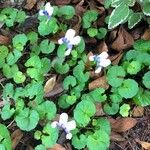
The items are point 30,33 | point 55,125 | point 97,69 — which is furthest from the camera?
point 30,33

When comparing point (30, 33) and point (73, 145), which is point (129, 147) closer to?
point (73, 145)

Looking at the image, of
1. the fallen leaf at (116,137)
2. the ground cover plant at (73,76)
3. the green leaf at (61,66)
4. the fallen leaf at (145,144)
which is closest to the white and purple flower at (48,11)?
the ground cover plant at (73,76)

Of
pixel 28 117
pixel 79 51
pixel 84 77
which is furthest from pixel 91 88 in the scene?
pixel 28 117

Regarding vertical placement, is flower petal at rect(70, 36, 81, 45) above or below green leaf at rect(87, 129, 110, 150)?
above

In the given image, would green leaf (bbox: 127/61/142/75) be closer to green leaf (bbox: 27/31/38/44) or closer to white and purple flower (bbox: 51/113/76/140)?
white and purple flower (bbox: 51/113/76/140)

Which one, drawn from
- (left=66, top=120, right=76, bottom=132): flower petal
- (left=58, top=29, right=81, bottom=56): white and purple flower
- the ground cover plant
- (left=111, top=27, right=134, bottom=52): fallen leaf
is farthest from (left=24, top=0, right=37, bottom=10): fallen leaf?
(left=66, top=120, right=76, bottom=132): flower petal

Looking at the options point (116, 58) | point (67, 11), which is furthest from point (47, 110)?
point (67, 11)

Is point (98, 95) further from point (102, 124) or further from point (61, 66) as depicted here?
point (61, 66)
